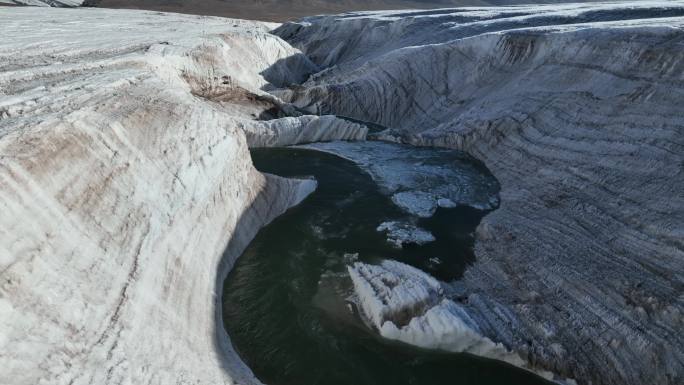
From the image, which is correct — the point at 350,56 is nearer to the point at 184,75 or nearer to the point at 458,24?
the point at 458,24

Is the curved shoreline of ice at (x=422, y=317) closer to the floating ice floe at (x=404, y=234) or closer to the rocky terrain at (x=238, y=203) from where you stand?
the rocky terrain at (x=238, y=203)

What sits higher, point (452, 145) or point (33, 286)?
point (33, 286)

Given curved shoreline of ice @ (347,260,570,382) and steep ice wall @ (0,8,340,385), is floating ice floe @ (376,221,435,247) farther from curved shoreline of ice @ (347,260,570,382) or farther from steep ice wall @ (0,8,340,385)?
steep ice wall @ (0,8,340,385)

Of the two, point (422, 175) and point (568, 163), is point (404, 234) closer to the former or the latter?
point (422, 175)

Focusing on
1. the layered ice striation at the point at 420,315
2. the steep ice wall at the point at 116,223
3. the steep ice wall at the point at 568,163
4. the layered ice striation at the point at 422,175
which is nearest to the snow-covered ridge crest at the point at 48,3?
the steep ice wall at the point at 568,163

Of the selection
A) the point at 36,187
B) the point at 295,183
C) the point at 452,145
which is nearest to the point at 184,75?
the point at 295,183
